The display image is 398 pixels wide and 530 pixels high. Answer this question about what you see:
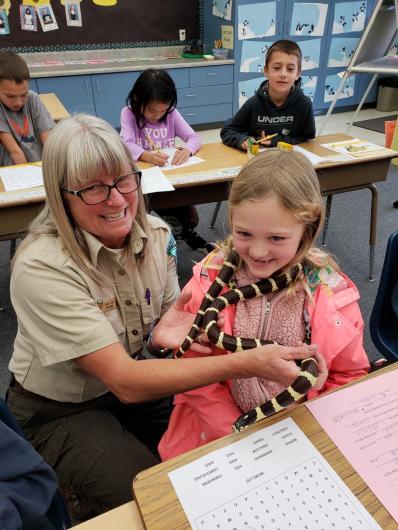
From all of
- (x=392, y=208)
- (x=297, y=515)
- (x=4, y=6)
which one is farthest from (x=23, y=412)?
(x=4, y=6)

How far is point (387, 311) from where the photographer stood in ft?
5.21

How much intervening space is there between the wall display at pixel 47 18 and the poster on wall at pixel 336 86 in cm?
429

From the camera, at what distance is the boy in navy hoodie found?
2.67 m

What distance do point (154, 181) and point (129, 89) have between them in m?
3.80

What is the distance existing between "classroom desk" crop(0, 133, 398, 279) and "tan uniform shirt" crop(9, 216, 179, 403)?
0.98 m

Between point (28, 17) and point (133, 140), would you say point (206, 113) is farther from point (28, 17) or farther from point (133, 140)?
point (133, 140)

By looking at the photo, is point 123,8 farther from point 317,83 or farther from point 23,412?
point 23,412

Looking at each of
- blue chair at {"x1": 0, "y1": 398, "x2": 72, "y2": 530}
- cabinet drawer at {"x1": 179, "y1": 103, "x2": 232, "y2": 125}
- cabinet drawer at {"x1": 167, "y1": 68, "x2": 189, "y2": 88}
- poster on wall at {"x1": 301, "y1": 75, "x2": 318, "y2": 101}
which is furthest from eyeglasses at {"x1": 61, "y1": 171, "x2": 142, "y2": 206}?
poster on wall at {"x1": 301, "y1": 75, "x2": 318, "y2": 101}

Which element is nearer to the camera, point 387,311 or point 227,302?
point 227,302

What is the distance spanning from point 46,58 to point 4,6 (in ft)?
2.34

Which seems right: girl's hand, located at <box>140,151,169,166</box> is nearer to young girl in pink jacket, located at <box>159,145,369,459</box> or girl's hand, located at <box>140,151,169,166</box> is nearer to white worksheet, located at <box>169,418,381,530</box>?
young girl in pink jacket, located at <box>159,145,369,459</box>

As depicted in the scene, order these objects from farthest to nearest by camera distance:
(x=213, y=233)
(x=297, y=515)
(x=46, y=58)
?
(x=46, y=58), (x=213, y=233), (x=297, y=515)

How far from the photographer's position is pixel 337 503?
659 mm

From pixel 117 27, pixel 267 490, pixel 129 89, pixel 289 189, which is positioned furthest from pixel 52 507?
pixel 117 27
